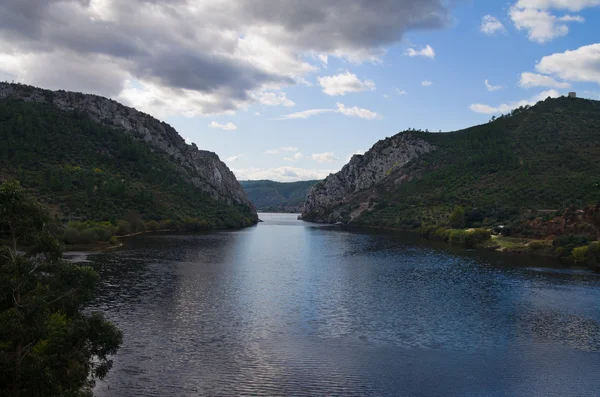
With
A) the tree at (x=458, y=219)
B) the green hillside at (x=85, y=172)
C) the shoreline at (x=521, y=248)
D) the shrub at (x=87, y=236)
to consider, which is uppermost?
the green hillside at (x=85, y=172)

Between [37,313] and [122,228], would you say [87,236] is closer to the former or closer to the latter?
[122,228]

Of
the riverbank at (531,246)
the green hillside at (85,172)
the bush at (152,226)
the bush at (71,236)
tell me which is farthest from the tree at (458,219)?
the bush at (71,236)

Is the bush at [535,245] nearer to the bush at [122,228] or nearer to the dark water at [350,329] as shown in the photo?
the dark water at [350,329]

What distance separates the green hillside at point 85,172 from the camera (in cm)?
13125

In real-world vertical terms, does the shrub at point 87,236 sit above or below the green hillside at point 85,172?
below

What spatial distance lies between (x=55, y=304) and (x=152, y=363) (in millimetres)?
14382

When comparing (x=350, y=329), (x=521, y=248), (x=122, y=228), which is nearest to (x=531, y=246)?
(x=521, y=248)

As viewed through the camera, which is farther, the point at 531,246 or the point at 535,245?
the point at 531,246

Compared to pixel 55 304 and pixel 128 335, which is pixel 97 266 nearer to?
pixel 128 335

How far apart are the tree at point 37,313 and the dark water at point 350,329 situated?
9799 mm

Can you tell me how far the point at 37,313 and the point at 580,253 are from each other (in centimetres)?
9682

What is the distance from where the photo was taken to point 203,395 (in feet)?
89.8

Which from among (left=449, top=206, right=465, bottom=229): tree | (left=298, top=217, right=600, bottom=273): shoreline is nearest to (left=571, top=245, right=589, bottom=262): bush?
(left=298, top=217, right=600, bottom=273): shoreline

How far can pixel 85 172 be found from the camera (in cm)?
15000
